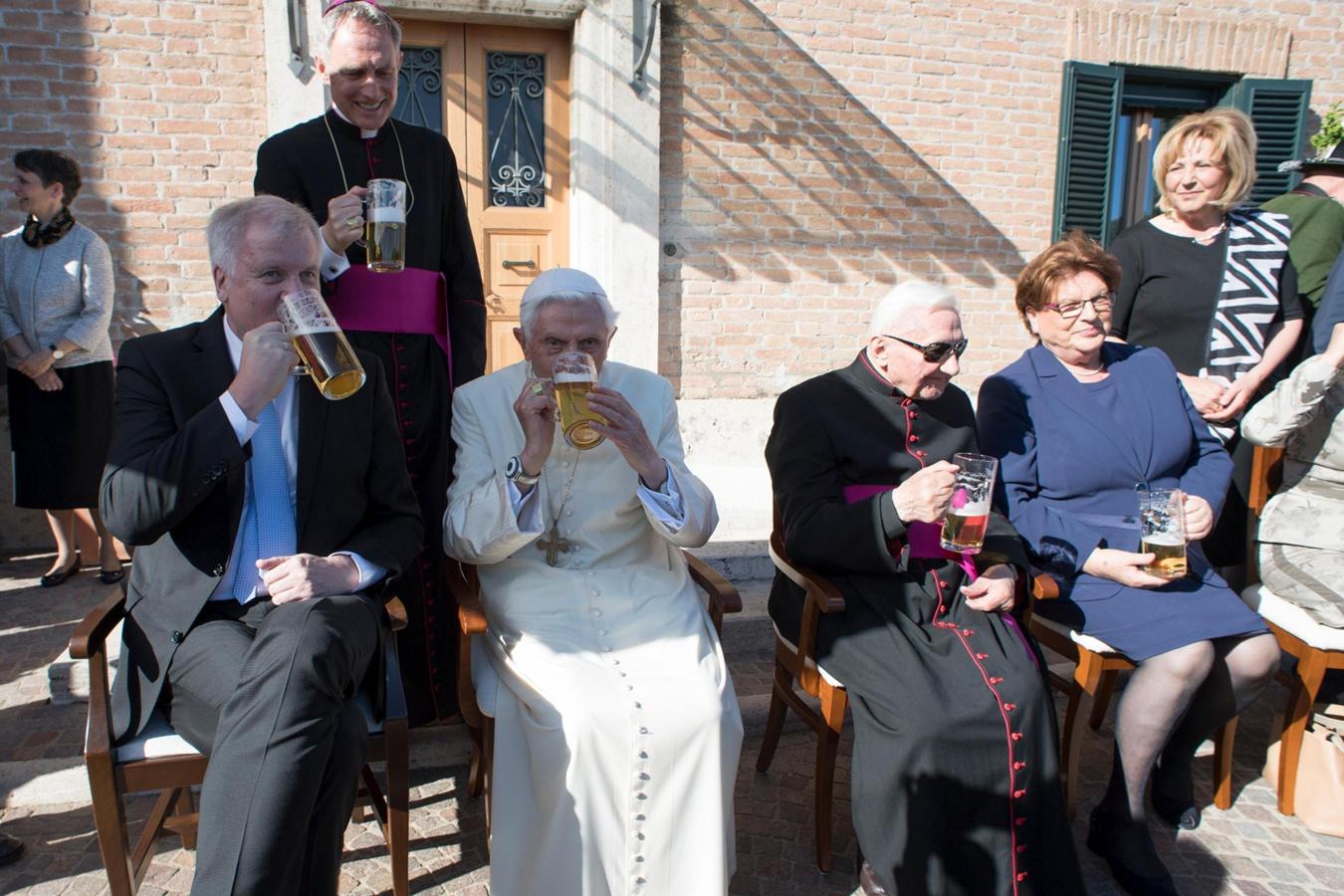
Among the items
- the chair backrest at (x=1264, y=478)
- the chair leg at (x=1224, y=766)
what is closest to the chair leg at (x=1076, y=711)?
the chair leg at (x=1224, y=766)

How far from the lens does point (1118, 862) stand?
107 inches

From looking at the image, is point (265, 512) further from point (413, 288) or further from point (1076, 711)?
point (1076, 711)

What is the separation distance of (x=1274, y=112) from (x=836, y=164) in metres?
3.39

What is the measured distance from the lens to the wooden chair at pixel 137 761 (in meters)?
2.11

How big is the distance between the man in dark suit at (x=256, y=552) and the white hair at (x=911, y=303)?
147 cm

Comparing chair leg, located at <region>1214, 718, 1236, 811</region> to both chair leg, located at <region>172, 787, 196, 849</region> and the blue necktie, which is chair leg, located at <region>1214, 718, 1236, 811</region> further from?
chair leg, located at <region>172, 787, 196, 849</region>

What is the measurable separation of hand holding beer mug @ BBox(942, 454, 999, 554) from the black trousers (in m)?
1.50

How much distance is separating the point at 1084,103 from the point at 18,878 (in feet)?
23.6

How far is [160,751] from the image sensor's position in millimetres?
2174

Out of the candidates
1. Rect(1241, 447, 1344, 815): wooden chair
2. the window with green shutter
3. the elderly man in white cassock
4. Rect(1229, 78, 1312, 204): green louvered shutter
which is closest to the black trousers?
the elderly man in white cassock

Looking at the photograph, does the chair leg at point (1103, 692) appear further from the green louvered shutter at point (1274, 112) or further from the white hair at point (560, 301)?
the green louvered shutter at point (1274, 112)

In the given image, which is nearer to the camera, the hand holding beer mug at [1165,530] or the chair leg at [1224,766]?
the hand holding beer mug at [1165,530]

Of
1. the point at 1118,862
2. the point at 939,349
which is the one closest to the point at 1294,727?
the point at 1118,862

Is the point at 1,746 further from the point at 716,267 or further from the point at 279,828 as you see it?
the point at 716,267
